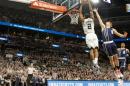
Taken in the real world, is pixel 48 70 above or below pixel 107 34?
below

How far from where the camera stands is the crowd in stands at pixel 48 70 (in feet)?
75.8

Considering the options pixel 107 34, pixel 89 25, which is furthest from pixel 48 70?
pixel 107 34

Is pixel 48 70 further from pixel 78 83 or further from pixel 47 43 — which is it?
pixel 78 83

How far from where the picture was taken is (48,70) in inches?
1195

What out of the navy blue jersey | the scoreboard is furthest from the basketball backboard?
the scoreboard

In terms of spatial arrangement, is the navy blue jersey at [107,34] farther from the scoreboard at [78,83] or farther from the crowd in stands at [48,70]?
the crowd in stands at [48,70]

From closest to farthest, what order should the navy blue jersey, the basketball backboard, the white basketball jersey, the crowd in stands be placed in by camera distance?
the navy blue jersey → the white basketball jersey → the basketball backboard → the crowd in stands

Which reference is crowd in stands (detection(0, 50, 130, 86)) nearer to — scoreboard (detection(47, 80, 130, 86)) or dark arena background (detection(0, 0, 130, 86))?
dark arena background (detection(0, 0, 130, 86))

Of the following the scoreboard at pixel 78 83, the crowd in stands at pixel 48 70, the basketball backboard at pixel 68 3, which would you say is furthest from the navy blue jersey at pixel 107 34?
the crowd in stands at pixel 48 70

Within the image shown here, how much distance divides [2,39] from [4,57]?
328cm

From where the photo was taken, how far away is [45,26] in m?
36.4

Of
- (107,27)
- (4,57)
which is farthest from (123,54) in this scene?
(4,57)

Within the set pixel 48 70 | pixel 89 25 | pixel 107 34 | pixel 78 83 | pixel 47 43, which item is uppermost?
pixel 89 25

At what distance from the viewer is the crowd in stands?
23.1m
